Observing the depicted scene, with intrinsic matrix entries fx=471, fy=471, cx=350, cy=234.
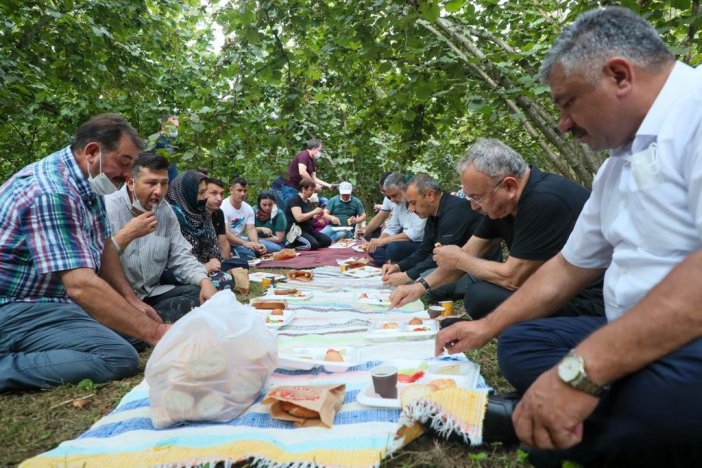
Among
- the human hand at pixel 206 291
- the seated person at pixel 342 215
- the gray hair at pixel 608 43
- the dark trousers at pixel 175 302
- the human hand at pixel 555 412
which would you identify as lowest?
the seated person at pixel 342 215

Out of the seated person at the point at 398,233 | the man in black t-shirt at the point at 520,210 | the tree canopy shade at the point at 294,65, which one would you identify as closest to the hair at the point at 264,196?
the tree canopy shade at the point at 294,65

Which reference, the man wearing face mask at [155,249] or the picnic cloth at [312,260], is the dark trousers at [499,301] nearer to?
the man wearing face mask at [155,249]

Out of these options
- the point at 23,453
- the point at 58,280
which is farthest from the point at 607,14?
the point at 58,280

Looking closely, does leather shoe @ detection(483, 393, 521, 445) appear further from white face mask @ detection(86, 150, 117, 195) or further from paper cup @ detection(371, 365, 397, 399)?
white face mask @ detection(86, 150, 117, 195)

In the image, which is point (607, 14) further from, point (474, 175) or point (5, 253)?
point (5, 253)

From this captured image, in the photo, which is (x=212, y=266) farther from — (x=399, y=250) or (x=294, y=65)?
(x=399, y=250)

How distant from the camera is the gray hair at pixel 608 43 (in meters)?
1.30

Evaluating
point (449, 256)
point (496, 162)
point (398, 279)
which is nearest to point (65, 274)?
point (449, 256)

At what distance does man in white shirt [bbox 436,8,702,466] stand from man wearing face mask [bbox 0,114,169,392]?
2025 mm

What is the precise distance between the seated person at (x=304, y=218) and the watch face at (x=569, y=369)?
7654 millimetres

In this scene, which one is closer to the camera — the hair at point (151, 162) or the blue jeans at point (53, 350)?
the blue jeans at point (53, 350)

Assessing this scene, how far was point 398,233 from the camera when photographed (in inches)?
264

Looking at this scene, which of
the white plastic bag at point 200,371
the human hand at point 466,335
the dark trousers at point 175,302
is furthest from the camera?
the dark trousers at point 175,302

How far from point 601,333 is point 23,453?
2.07m
